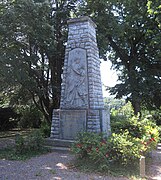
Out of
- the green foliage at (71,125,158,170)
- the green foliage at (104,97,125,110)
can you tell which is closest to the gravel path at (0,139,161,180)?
the green foliage at (71,125,158,170)

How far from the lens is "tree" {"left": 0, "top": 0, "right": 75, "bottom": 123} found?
1045 centimetres

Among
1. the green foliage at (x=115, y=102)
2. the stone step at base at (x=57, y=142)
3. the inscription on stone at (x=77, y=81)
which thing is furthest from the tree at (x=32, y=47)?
the green foliage at (x=115, y=102)

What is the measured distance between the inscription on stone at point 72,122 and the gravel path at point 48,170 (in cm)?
134

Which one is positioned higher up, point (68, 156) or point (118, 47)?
point (118, 47)

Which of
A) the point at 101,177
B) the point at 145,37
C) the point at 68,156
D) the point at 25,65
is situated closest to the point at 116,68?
the point at 145,37

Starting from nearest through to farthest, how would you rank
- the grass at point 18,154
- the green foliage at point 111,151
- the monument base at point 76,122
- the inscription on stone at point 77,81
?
the green foliage at point 111,151
the grass at point 18,154
the monument base at point 76,122
the inscription on stone at point 77,81

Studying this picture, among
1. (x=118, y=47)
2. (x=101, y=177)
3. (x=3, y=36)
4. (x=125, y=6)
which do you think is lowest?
(x=101, y=177)

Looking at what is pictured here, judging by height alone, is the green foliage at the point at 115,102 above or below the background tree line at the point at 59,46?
below

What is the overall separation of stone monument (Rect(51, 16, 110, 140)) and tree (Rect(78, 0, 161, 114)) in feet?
16.2

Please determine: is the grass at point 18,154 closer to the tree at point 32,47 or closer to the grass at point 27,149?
the grass at point 27,149

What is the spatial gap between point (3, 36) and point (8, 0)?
192 centimetres

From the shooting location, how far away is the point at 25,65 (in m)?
11.7

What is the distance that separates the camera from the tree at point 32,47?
10.5 meters

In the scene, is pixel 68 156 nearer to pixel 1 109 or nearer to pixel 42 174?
pixel 42 174
